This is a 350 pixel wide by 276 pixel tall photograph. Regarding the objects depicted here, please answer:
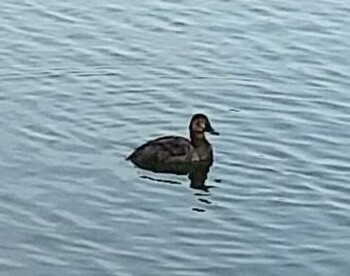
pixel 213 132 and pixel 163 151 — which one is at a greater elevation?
pixel 213 132

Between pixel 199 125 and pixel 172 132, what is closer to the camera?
pixel 199 125

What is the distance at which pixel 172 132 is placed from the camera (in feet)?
60.8

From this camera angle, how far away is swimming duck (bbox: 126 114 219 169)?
1731cm

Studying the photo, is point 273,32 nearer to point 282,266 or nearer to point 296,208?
point 296,208

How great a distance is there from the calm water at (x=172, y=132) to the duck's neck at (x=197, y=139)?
0.78 ft

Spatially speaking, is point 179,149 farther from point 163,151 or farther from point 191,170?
point 163,151

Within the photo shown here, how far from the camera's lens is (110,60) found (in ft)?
68.5

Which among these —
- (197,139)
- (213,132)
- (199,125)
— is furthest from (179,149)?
(213,132)

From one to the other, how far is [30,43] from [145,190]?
567 centimetres

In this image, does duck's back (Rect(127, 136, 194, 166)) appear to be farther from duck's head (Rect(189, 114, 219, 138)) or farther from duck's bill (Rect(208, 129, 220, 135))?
duck's bill (Rect(208, 129, 220, 135))

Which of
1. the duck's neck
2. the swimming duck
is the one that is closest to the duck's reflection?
the swimming duck

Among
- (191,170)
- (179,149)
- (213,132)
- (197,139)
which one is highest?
(213,132)

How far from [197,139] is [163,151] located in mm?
584

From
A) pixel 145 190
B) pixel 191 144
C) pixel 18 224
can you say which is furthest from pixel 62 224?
pixel 191 144
